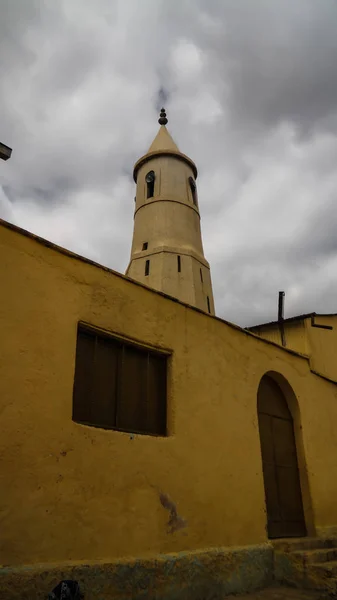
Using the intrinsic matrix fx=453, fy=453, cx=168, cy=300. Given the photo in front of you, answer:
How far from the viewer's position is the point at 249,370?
23.5 ft

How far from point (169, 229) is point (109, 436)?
1826cm

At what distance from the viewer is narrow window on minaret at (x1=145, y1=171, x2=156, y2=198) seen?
24278 mm

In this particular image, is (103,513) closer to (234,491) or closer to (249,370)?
(234,491)

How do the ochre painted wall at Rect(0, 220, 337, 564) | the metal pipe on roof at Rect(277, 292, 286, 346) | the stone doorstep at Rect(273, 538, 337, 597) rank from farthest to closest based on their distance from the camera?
the metal pipe on roof at Rect(277, 292, 286, 346), the stone doorstep at Rect(273, 538, 337, 597), the ochre painted wall at Rect(0, 220, 337, 564)

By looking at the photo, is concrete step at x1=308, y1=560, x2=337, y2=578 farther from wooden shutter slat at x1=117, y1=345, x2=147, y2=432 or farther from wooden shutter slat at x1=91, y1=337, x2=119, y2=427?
wooden shutter slat at x1=91, y1=337, x2=119, y2=427

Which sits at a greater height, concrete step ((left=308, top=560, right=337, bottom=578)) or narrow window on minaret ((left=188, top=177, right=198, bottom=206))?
narrow window on minaret ((left=188, top=177, right=198, bottom=206))

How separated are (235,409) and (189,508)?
5.45 feet

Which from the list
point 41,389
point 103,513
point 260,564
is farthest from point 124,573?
point 260,564

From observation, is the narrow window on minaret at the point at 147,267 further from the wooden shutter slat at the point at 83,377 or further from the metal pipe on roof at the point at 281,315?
the wooden shutter slat at the point at 83,377

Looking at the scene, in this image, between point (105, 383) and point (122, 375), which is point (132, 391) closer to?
point (122, 375)

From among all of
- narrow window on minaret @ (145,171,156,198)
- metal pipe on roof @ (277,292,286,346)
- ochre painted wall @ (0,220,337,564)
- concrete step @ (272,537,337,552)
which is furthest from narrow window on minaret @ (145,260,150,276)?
concrete step @ (272,537,337,552)

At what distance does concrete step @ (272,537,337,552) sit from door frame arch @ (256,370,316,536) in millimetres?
305

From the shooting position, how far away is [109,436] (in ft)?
15.8

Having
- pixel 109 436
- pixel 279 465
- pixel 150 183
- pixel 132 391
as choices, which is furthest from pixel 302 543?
pixel 150 183
